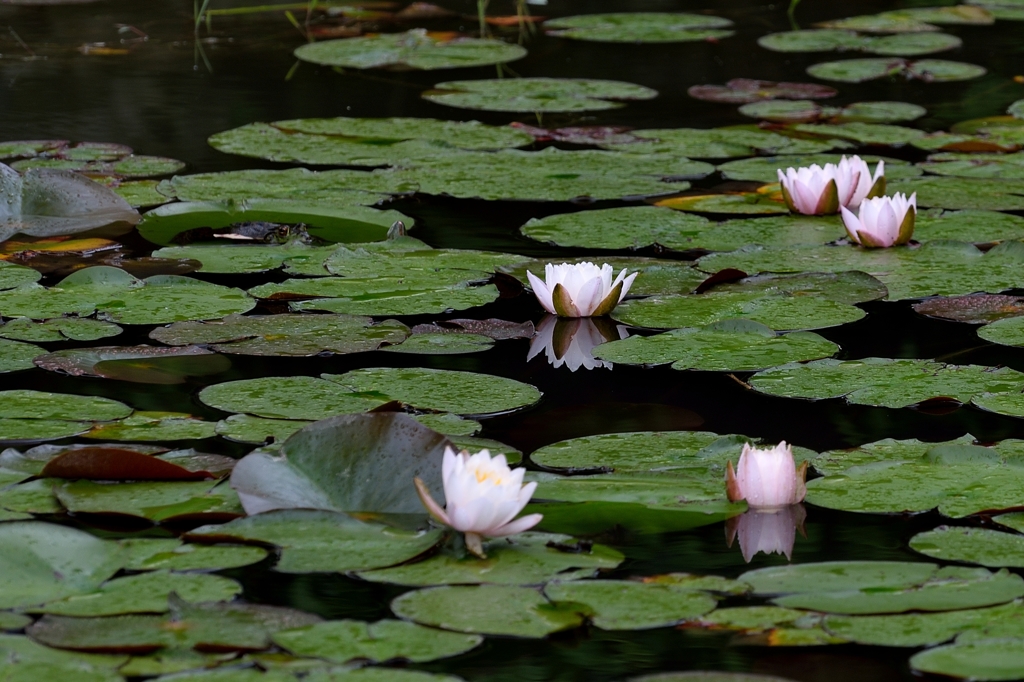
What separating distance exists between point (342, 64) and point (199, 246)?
2.80 meters

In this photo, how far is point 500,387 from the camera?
2.36 metres

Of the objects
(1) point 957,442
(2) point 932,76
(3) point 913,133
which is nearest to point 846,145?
(3) point 913,133

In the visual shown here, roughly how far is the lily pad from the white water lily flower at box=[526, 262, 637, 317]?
417 centimetres

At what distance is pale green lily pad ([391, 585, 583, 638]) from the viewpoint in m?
1.54

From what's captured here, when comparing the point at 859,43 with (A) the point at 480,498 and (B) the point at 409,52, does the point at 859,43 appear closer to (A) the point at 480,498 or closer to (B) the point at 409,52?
(B) the point at 409,52

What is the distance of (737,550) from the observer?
1.79m

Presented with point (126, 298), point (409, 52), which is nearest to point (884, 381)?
point (126, 298)

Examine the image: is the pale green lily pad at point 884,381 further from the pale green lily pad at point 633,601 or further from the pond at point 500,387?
the pale green lily pad at point 633,601

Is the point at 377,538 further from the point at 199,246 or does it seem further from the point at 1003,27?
the point at 1003,27

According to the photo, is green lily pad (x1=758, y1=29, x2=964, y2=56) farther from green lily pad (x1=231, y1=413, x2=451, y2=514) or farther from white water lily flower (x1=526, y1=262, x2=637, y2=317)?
green lily pad (x1=231, y1=413, x2=451, y2=514)

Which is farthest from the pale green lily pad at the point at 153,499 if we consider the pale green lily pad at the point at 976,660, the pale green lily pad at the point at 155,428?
the pale green lily pad at the point at 976,660

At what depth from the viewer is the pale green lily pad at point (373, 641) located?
1.48m

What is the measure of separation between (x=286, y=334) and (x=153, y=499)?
2.57ft

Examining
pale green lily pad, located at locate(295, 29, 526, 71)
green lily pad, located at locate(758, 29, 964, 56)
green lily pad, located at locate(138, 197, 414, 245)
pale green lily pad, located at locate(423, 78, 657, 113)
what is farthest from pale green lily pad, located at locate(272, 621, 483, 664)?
green lily pad, located at locate(758, 29, 964, 56)
